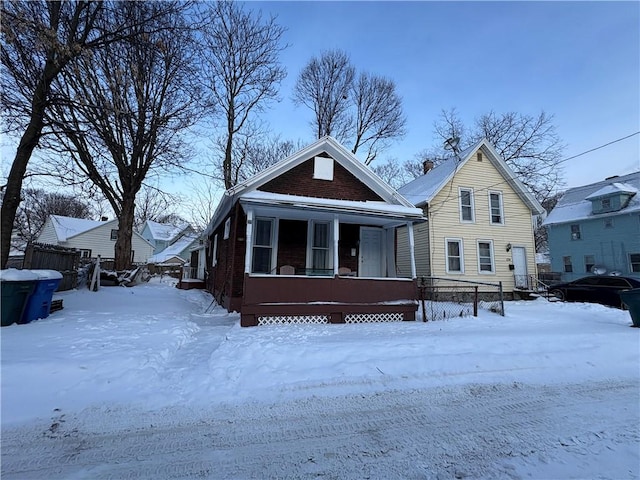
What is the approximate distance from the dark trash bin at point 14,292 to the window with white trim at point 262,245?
5.33 metres

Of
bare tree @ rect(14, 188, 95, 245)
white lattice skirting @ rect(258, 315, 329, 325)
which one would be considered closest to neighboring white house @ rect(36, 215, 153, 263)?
bare tree @ rect(14, 188, 95, 245)

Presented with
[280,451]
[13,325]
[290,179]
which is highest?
[290,179]

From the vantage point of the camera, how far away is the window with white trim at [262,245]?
1020 cm

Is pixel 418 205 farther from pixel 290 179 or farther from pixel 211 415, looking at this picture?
pixel 211 415

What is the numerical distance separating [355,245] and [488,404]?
8.05 metres

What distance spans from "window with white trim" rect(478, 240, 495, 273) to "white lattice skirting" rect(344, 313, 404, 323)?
30.1 feet

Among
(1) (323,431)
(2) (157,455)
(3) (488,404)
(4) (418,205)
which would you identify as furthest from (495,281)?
(2) (157,455)

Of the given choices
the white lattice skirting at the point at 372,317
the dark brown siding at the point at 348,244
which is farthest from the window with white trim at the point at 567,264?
the white lattice skirting at the point at 372,317

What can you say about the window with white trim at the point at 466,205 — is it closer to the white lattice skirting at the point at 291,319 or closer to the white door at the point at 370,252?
the white door at the point at 370,252

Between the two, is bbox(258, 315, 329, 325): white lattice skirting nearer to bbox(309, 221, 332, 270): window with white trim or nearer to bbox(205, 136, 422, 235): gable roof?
bbox(309, 221, 332, 270): window with white trim

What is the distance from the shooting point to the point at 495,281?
1655cm

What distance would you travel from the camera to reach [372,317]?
30.2ft

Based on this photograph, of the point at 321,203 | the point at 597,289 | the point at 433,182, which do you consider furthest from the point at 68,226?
the point at 597,289

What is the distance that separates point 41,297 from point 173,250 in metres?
38.6
